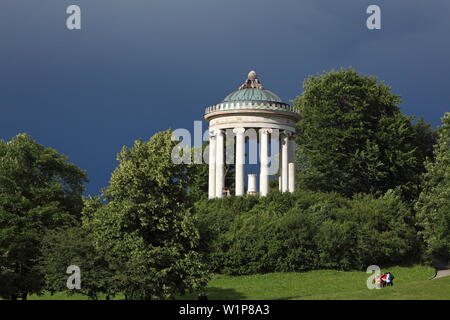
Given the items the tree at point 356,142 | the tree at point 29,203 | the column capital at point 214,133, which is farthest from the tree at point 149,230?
the tree at point 356,142

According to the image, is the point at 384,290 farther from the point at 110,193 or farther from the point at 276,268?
the point at 110,193

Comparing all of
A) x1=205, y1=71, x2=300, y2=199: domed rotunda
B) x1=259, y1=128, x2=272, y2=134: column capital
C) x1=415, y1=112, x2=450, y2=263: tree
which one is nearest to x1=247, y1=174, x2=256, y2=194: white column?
x1=205, y1=71, x2=300, y2=199: domed rotunda

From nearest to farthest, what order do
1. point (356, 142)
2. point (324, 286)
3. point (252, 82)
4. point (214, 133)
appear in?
point (324, 286), point (214, 133), point (356, 142), point (252, 82)

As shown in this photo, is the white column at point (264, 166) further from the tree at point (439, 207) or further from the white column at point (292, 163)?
the tree at point (439, 207)

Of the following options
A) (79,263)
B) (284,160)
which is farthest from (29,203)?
(284,160)

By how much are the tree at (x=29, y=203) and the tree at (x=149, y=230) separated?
9.67 m

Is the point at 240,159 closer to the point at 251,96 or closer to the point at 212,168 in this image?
the point at 212,168

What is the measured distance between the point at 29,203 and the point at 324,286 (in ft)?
76.5

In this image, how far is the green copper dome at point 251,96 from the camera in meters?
74.2

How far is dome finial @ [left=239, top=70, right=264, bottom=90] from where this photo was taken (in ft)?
253

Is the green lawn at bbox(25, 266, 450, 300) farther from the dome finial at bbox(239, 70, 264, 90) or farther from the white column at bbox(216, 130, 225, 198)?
the dome finial at bbox(239, 70, 264, 90)

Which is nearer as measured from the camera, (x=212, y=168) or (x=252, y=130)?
(x=252, y=130)

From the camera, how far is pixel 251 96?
244 ft
